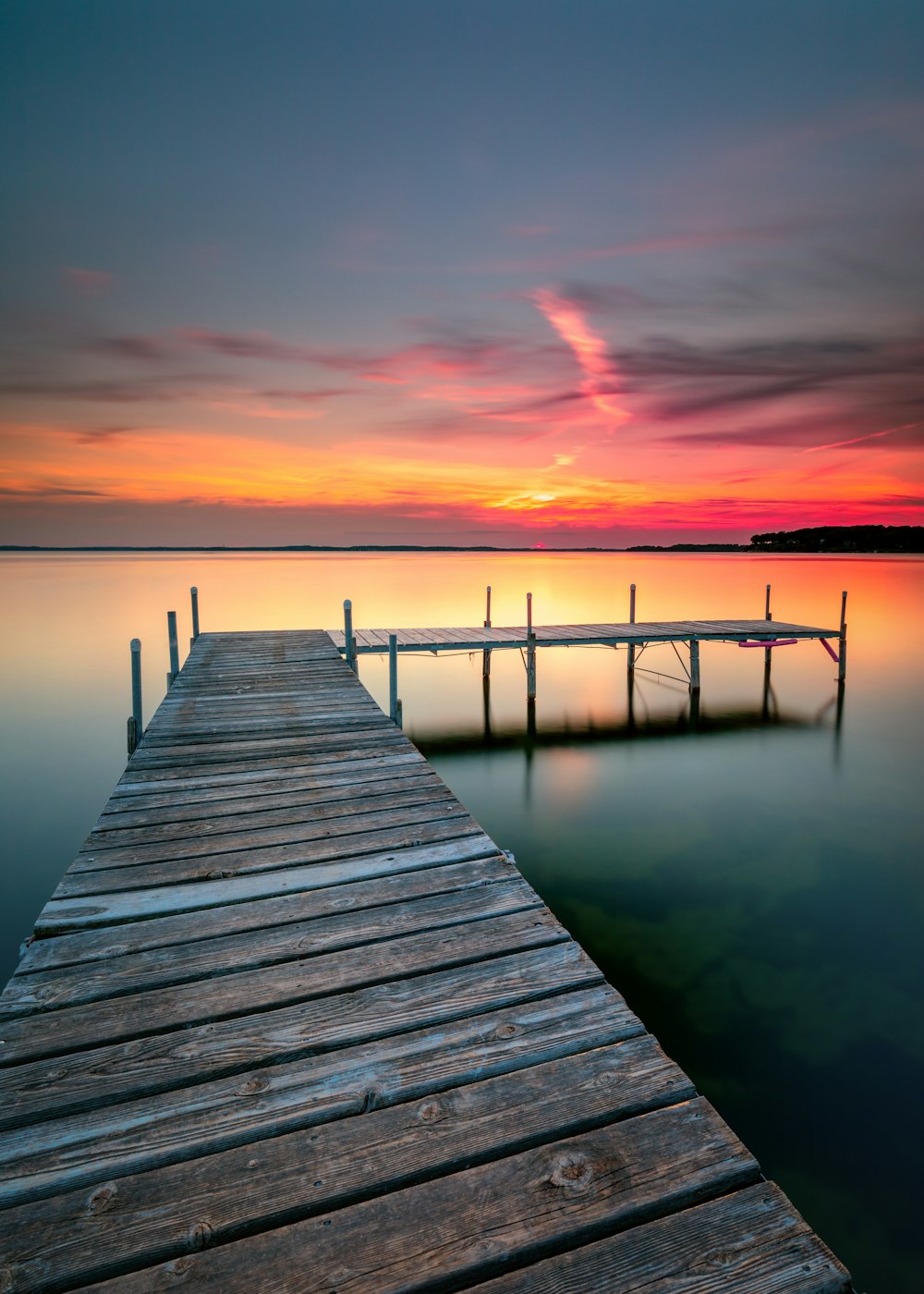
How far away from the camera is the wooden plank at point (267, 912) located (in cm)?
276

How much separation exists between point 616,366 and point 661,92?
306 inches

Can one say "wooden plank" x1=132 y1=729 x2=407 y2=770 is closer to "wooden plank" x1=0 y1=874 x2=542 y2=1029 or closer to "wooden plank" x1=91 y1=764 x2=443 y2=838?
"wooden plank" x1=91 y1=764 x2=443 y2=838

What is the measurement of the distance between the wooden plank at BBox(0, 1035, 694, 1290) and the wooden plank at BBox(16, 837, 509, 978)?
1.17 metres

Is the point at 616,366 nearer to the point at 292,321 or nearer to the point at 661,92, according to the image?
the point at 661,92

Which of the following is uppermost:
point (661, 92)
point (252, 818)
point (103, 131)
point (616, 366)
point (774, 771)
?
point (661, 92)

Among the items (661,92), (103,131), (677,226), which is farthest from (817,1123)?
(103,131)

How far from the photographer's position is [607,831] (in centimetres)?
894

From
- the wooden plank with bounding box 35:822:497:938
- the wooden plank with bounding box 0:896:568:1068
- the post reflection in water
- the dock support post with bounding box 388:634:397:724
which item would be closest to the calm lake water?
the post reflection in water

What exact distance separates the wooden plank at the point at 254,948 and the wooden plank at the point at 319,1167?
84 centimetres

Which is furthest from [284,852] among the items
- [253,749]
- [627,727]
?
[627,727]

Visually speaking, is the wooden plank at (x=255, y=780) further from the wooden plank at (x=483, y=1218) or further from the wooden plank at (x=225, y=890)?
the wooden plank at (x=483, y=1218)

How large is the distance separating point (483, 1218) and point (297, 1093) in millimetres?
733

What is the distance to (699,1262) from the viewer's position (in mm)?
1500

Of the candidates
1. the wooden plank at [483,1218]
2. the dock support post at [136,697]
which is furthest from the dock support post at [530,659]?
the wooden plank at [483,1218]
